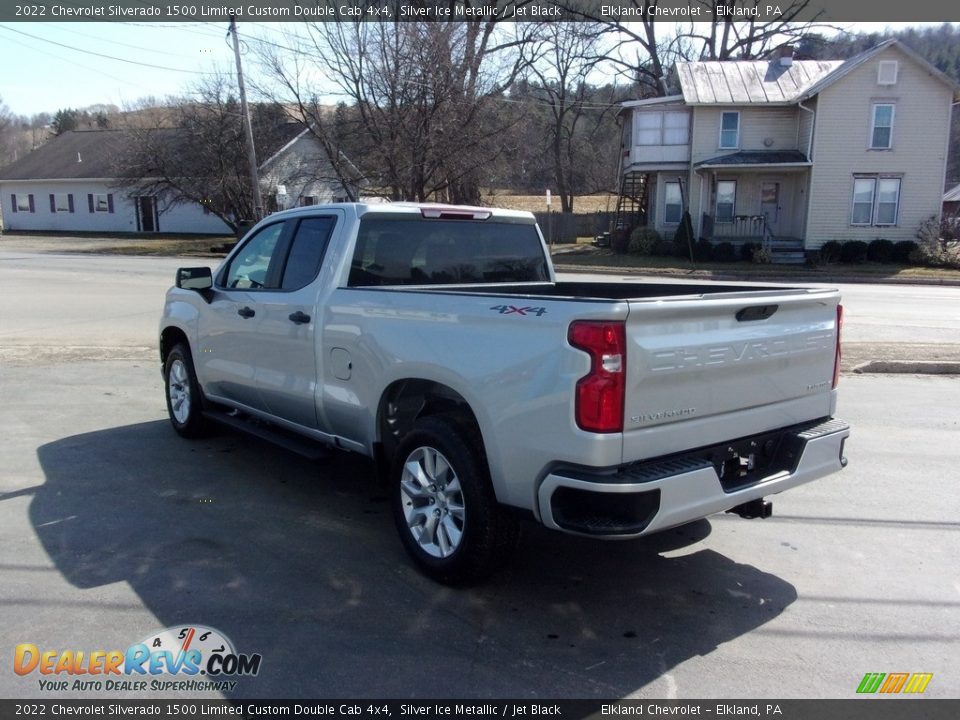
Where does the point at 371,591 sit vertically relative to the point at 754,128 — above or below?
below

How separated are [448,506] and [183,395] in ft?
12.2

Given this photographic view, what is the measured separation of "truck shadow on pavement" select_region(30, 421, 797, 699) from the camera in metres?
3.36

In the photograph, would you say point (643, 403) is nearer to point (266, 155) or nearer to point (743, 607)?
point (743, 607)

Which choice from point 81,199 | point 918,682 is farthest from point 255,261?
point 81,199

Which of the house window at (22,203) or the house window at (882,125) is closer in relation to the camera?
the house window at (882,125)

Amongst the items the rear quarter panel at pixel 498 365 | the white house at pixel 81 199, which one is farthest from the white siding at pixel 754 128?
the rear quarter panel at pixel 498 365

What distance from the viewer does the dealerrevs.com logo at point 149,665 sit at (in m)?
3.31

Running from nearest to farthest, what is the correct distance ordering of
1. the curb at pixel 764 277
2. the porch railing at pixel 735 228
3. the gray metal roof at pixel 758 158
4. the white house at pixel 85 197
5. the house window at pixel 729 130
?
the curb at pixel 764 277 < the gray metal roof at pixel 758 158 < the porch railing at pixel 735 228 < the house window at pixel 729 130 < the white house at pixel 85 197

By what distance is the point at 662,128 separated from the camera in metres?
35.5

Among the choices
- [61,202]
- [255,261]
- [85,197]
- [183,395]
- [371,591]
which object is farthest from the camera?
[61,202]

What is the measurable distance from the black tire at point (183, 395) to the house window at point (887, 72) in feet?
107

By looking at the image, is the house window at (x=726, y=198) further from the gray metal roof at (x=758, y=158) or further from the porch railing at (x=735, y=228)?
the gray metal roof at (x=758, y=158)

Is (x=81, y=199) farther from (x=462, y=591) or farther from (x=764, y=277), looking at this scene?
(x=462, y=591)

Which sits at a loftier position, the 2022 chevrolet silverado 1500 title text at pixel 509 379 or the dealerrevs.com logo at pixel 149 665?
the 2022 chevrolet silverado 1500 title text at pixel 509 379
